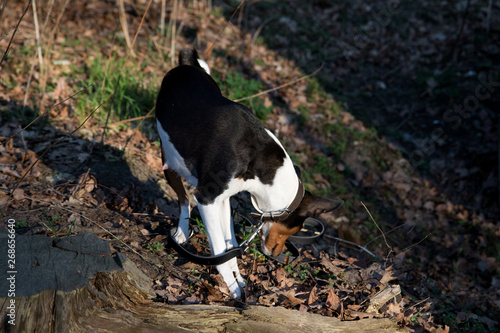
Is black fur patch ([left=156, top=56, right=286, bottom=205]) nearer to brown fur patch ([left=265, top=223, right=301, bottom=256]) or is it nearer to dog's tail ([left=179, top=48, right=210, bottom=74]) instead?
brown fur patch ([left=265, top=223, right=301, bottom=256])

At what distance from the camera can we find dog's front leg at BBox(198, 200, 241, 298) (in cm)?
321

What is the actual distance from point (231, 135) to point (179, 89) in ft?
2.56

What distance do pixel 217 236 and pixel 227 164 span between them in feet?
1.97

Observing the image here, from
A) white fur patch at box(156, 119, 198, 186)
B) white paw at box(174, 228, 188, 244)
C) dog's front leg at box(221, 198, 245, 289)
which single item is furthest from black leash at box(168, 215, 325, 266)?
white fur patch at box(156, 119, 198, 186)

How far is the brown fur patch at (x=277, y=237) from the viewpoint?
355 cm

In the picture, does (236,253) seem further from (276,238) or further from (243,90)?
(243,90)

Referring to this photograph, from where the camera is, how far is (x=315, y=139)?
21.4 ft

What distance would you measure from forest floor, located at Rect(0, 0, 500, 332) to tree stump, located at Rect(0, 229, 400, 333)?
0.99 feet

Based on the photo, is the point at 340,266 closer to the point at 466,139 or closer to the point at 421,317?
the point at 421,317

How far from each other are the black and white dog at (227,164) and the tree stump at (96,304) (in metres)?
0.63

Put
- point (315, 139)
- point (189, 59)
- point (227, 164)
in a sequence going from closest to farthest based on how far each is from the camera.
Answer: point (227, 164), point (189, 59), point (315, 139)

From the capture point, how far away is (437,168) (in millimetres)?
6262

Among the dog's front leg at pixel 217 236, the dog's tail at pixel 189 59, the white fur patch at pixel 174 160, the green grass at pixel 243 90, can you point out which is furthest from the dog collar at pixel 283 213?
the green grass at pixel 243 90

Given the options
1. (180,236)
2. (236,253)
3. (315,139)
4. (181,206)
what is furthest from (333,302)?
(315,139)
